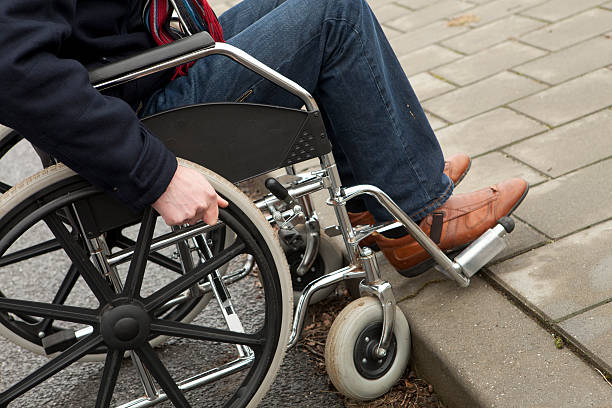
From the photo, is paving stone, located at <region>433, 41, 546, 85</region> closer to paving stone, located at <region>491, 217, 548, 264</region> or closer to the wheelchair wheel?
paving stone, located at <region>491, 217, 548, 264</region>

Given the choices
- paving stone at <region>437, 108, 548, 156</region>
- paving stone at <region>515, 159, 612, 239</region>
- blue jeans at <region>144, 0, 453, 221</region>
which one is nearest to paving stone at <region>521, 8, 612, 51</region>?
paving stone at <region>437, 108, 548, 156</region>

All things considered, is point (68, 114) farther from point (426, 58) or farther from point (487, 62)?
point (426, 58)

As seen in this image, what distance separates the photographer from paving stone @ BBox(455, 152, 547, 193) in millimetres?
2517

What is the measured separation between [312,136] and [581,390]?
802 mm

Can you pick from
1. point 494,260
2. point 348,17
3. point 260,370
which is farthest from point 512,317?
point 348,17

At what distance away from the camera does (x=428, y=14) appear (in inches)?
178

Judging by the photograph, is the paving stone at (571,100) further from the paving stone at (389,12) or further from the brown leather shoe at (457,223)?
the paving stone at (389,12)

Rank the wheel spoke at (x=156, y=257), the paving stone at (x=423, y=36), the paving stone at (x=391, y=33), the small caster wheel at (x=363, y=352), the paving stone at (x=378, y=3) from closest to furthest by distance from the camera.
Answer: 1. the small caster wheel at (x=363, y=352)
2. the wheel spoke at (x=156, y=257)
3. the paving stone at (x=423, y=36)
4. the paving stone at (x=391, y=33)
5. the paving stone at (x=378, y=3)

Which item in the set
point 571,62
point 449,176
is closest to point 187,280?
point 449,176

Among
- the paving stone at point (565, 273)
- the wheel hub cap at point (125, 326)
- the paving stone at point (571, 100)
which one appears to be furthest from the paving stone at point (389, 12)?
the wheel hub cap at point (125, 326)

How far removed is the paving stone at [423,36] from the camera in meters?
4.05

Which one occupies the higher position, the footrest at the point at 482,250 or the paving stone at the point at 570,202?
the footrest at the point at 482,250

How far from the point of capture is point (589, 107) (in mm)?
2850

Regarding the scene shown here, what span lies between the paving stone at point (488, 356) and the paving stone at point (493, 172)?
1.96 feet
